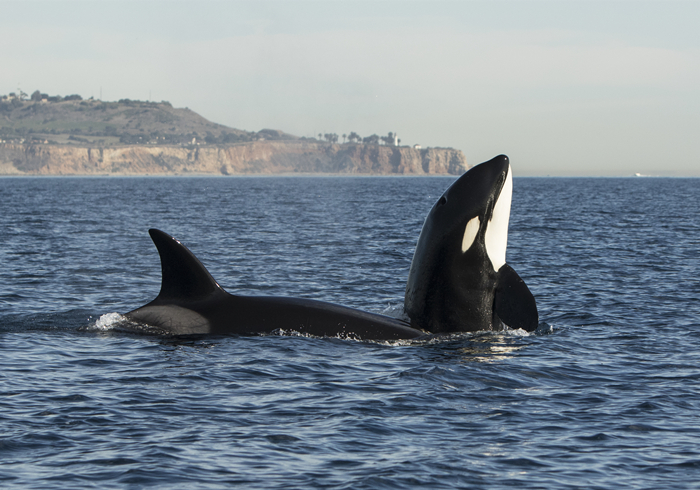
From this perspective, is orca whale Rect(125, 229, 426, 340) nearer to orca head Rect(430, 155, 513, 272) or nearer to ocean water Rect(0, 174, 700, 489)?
ocean water Rect(0, 174, 700, 489)

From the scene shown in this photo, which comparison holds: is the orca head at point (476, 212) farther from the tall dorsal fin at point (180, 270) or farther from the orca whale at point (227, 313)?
the tall dorsal fin at point (180, 270)

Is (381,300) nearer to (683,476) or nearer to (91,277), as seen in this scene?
(91,277)

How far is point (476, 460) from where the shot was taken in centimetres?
845

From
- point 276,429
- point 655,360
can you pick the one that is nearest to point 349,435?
point 276,429

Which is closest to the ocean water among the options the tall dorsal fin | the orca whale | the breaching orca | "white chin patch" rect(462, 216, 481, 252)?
the orca whale

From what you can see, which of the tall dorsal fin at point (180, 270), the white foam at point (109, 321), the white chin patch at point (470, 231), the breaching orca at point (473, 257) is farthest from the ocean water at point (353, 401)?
the white chin patch at point (470, 231)

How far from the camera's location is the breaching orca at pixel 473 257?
12.7 metres

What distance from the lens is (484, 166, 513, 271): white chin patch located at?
12.8 m

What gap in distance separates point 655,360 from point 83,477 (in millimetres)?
9478

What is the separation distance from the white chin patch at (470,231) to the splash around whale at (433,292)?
0.02 metres

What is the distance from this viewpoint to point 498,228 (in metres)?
12.9

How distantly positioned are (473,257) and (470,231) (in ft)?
1.46

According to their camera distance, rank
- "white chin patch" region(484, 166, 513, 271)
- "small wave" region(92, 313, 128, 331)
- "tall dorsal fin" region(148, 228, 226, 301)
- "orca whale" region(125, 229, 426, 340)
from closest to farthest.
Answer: "tall dorsal fin" region(148, 228, 226, 301)
"orca whale" region(125, 229, 426, 340)
"white chin patch" region(484, 166, 513, 271)
"small wave" region(92, 313, 128, 331)

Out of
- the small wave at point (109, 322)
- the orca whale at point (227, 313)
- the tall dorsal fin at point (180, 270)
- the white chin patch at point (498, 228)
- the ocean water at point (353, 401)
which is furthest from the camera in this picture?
the small wave at point (109, 322)
